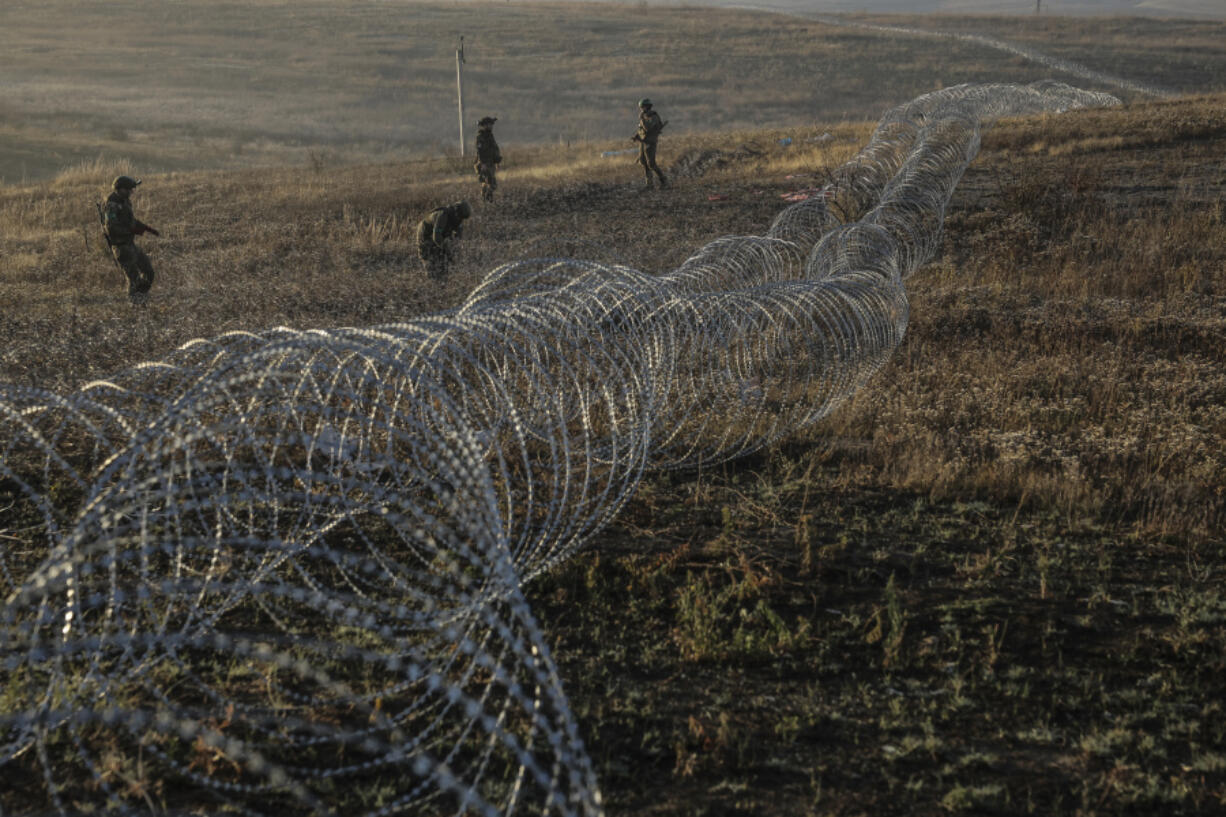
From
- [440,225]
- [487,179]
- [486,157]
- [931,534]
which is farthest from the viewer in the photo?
[487,179]

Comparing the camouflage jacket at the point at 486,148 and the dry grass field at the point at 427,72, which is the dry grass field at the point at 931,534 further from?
the dry grass field at the point at 427,72

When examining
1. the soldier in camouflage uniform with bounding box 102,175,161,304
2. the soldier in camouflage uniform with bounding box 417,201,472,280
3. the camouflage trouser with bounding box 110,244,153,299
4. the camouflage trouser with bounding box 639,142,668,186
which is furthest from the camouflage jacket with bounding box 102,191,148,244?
the camouflage trouser with bounding box 639,142,668,186

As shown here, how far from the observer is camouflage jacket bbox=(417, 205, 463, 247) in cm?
1299

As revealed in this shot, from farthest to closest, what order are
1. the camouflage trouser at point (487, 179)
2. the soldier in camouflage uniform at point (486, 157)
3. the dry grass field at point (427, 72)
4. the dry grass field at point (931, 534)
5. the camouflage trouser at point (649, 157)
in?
the dry grass field at point (427, 72) < the camouflage trouser at point (649, 157) < the camouflage trouser at point (487, 179) < the soldier in camouflage uniform at point (486, 157) < the dry grass field at point (931, 534)

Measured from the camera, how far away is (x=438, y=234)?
13023 mm

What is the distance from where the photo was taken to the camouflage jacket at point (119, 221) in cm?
1217

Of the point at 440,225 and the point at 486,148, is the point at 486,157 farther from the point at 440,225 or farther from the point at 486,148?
the point at 440,225

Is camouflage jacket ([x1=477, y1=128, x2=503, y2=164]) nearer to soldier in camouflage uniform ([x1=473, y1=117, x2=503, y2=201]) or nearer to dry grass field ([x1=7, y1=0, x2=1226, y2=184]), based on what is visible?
soldier in camouflage uniform ([x1=473, y1=117, x2=503, y2=201])

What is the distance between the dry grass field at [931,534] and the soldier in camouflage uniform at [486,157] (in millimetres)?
3543

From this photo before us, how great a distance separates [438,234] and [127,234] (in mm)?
3872

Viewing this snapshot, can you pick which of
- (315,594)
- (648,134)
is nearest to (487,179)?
(648,134)

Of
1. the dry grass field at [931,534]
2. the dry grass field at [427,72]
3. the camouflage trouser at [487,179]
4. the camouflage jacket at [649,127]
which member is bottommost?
the dry grass field at [931,534]

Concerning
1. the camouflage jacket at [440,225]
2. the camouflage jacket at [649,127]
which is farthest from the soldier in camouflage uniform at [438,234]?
the camouflage jacket at [649,127]

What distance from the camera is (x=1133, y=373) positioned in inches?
356
